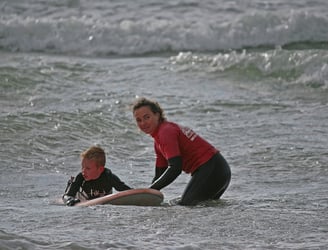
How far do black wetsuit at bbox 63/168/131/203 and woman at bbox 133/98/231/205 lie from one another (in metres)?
0.52

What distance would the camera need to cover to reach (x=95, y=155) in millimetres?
9148

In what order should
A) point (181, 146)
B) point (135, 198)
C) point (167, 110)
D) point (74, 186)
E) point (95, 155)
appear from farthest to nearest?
1. point (167, 110)
2. point (74, 186)
3. point (95, 155)
4. point (181, 146)
5. point (135, 198)

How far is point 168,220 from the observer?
7887 mm

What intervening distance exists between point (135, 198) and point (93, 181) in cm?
91

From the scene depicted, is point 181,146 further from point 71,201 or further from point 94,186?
point 71,201

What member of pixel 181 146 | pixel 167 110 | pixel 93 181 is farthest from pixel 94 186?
pixel 167 110

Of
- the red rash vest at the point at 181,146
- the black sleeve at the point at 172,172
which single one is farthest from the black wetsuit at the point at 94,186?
the black sleeve at the point at 172,172

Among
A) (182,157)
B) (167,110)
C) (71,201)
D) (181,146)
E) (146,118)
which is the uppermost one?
(146,118)

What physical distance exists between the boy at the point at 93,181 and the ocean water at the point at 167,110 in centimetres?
44

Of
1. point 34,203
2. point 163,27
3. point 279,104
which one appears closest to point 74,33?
point 163,27

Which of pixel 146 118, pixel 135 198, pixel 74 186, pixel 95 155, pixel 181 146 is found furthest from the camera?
pixel 74 186

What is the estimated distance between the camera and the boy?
9.17 meters

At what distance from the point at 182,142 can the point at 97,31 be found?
12.5m

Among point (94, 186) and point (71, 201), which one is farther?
point (94, 186)
